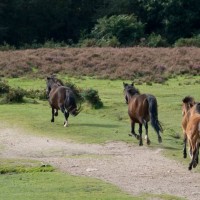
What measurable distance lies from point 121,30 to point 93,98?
1009 inches

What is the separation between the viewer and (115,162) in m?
17.8

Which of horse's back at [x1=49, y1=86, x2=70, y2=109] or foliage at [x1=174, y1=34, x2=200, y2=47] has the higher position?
foliage at [x1=174, y1=34, x2=200, y2=47]

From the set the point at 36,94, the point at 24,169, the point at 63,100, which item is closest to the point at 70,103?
the point at 63,100

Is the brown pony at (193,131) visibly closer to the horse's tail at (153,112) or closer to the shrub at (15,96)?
the horse's tail at (153,112)

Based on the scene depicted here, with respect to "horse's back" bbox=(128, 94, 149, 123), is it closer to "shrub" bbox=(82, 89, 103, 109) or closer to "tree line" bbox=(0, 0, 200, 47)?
"shrub" bbox=(82, 89, 103, 109)

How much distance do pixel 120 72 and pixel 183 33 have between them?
63.7 ft

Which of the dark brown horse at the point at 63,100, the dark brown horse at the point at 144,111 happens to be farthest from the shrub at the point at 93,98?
the dark brown horse at the point at 144,111

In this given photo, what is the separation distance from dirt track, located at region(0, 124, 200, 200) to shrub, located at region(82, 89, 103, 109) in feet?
22.2

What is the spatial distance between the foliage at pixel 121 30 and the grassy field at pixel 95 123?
1733 centimetres

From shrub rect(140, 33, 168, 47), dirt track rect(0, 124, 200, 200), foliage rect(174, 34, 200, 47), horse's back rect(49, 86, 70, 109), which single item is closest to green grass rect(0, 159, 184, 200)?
dirt track rect(0, 124, 200, 200)

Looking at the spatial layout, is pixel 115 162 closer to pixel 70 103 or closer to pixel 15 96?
pixel 70 103

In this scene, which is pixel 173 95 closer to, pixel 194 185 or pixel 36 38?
pixel 194 185

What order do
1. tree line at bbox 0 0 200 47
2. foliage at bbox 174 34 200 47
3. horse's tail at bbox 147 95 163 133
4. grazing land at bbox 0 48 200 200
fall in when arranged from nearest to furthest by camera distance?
grazing land at bbox 0 48 200 200, horse's tail at bbox 147 95 163 133, foliage at bbox 174 34 200 47, tree line at bbox 0 0 200 47

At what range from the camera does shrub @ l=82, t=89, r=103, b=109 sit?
29047mm
